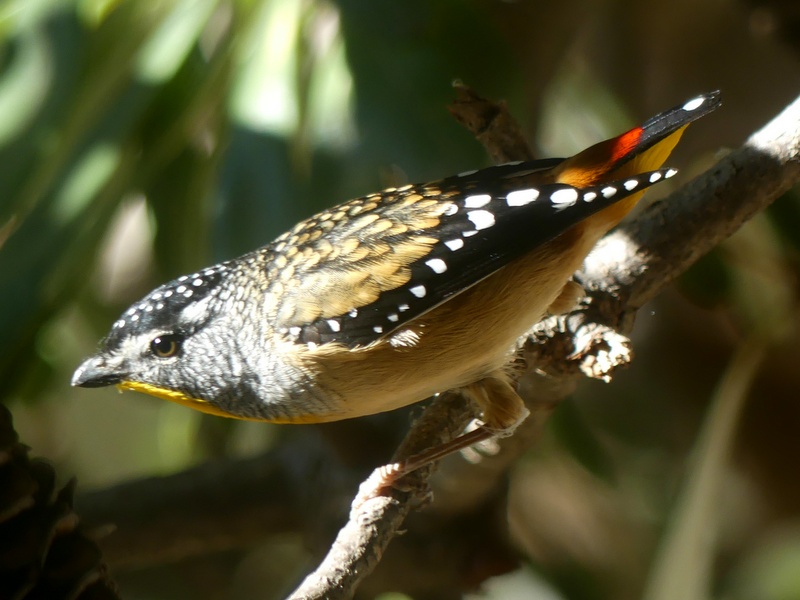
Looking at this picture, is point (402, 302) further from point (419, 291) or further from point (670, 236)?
point (670, 236)

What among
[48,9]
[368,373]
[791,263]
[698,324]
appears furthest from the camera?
[698,324]

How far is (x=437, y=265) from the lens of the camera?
1124 mm

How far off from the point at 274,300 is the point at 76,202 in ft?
1.44

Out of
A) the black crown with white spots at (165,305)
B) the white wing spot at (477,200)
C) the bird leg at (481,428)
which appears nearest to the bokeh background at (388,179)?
the black crown with white spots at (165,305)

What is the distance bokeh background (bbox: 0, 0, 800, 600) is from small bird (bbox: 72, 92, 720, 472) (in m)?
0.24

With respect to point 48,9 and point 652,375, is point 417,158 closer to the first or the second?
point 48,9

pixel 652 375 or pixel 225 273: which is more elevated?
pixel 652 375

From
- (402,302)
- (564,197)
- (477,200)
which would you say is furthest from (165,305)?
(564,197)

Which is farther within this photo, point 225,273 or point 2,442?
point 225,273

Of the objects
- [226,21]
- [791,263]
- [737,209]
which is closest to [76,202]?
[226,21]

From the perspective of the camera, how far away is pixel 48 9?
147 centimetres

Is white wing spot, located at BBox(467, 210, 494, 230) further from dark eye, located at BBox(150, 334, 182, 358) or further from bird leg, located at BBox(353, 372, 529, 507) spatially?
dark eye, located at BBox(150, 334, 182, 358)

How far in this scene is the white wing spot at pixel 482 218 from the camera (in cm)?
113

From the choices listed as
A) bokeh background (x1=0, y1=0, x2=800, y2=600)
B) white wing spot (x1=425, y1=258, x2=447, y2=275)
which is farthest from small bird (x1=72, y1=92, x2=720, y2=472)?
bokeh background (x1=0, y1=0, x2=800, y2=600)
